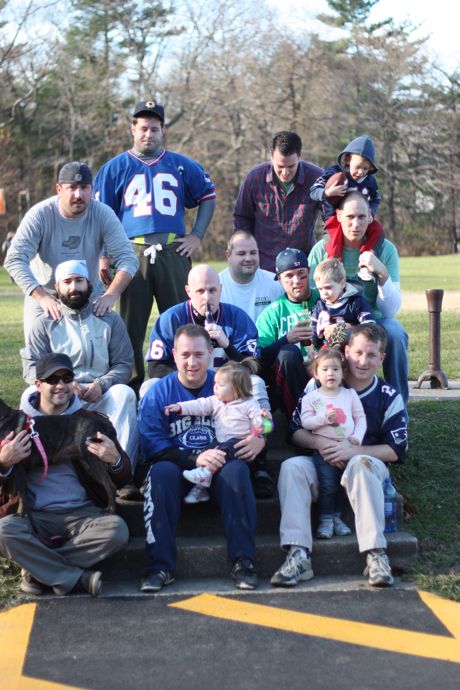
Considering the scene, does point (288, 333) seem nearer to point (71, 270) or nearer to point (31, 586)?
point (71, 270)

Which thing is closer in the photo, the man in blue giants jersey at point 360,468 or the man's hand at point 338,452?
the man in blue giants jersey at point 360,468

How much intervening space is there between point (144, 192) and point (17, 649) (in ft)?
12.0

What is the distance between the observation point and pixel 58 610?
14.0 feet

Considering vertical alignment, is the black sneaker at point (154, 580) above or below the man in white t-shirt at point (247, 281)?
below

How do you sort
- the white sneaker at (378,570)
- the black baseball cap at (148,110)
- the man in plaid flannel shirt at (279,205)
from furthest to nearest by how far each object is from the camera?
the man in plaid flannel shirt at (279,205), the black baseball cap at (148,110), the white sneaker at (378,570)

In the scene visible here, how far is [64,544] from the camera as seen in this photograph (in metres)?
4.54

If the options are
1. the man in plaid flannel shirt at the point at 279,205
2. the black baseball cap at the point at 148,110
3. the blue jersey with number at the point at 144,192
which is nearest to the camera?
the black baseball cap at the point at 148,110

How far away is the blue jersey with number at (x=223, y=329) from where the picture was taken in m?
5.43

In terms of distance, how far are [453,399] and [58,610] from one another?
3.89 metres

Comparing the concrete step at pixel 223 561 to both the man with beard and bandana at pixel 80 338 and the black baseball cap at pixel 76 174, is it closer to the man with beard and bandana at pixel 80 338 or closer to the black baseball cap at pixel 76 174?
the man with beard and bandana at pixel 80 338

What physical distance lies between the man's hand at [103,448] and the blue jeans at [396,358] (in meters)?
1.93

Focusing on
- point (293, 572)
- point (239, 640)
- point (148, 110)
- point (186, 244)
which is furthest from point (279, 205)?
point (239, 640)

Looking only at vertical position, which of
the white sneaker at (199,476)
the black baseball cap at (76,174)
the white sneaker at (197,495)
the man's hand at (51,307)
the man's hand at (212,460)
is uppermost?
the black baseball cap at (76,174)

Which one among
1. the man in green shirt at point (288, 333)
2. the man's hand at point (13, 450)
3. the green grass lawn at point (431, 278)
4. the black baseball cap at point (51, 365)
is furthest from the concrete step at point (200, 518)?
the green grass lawn at point (431, 278)
